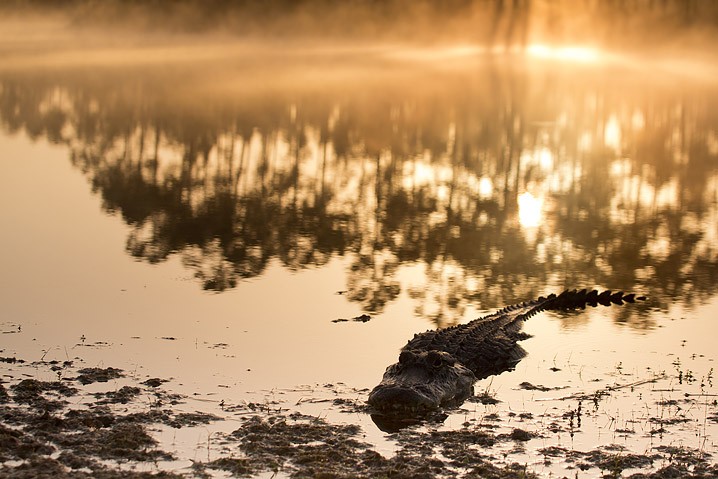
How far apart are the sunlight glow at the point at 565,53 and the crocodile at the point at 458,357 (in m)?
51.8

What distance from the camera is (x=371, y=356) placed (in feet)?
38.1

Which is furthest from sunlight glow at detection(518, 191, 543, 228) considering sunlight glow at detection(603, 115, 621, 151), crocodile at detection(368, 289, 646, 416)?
sunlight glow at detection(603, 115, 621, 151)

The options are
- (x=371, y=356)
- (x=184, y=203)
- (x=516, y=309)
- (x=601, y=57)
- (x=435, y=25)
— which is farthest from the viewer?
(x=435, y=25)

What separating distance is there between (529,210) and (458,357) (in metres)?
9.48

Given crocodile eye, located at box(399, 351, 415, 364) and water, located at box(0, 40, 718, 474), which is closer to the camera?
crocodile eye, located at box(399, 351, 415, 364)

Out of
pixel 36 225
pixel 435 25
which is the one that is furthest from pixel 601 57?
pixel 36 225

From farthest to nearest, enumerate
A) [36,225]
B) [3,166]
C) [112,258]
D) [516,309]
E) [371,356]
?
[3,166]
[36,225]
[112,258]
[516,309]
[371,356]

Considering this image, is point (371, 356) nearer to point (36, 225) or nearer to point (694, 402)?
point (694, 402)

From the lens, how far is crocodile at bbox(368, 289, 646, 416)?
32.7 ft

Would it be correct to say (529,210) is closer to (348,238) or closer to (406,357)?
(348,238)

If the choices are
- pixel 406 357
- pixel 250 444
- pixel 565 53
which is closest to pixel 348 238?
Result: pixel 406 357

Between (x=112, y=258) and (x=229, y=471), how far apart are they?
323 inches

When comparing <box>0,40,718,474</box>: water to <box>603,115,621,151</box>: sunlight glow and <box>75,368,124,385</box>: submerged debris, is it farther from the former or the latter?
<box>75,368,124,385</box>: submerged debris

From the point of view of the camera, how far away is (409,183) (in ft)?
75.3
